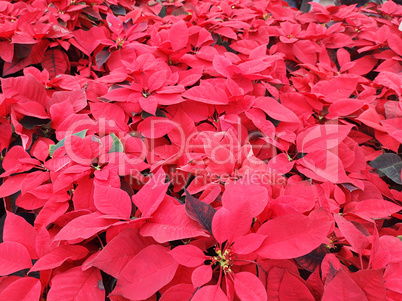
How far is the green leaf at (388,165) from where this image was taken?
0.75m

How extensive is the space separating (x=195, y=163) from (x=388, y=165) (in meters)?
0.51

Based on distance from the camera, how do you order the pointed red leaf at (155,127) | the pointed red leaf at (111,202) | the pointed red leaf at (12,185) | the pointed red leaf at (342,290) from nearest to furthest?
1. the pointed red leaf at (342,290)
2. the pointed red leaf at (111,202)
3. the pointed red leaf at (12,185)
4. the pointed red leaf at (155,127)

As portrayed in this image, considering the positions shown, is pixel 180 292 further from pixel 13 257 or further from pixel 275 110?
pixel 275 110

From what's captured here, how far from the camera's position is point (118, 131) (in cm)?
69

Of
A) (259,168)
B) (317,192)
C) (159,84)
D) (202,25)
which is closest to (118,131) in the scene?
(159,84)

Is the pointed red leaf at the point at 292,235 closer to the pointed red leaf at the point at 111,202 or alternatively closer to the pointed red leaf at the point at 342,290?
the pointed red leaf at the point at 342,290

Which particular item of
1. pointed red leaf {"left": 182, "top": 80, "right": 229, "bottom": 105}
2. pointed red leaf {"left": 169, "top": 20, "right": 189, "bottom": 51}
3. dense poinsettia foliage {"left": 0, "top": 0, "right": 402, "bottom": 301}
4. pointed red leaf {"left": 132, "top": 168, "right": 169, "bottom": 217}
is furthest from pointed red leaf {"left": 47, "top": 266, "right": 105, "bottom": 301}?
pointed red leaf {"left": 169, "top": 20, "right": 189, "bottom": 51}

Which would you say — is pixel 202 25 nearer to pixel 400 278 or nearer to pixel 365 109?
pixel 365 109

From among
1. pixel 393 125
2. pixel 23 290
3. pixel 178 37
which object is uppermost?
pixel 178 37

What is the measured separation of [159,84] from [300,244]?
0.50m

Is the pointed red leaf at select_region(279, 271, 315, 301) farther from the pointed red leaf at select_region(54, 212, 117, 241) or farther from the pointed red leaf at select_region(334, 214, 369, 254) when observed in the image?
the pointed red leaf at select_region(54, 212, 117, 241)

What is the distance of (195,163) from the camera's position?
2.00ft

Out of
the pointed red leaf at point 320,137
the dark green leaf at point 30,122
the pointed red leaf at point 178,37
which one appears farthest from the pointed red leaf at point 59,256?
the pointed red leaf at point 178,37

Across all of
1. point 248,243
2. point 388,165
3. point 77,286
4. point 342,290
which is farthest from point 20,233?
point 388,165
